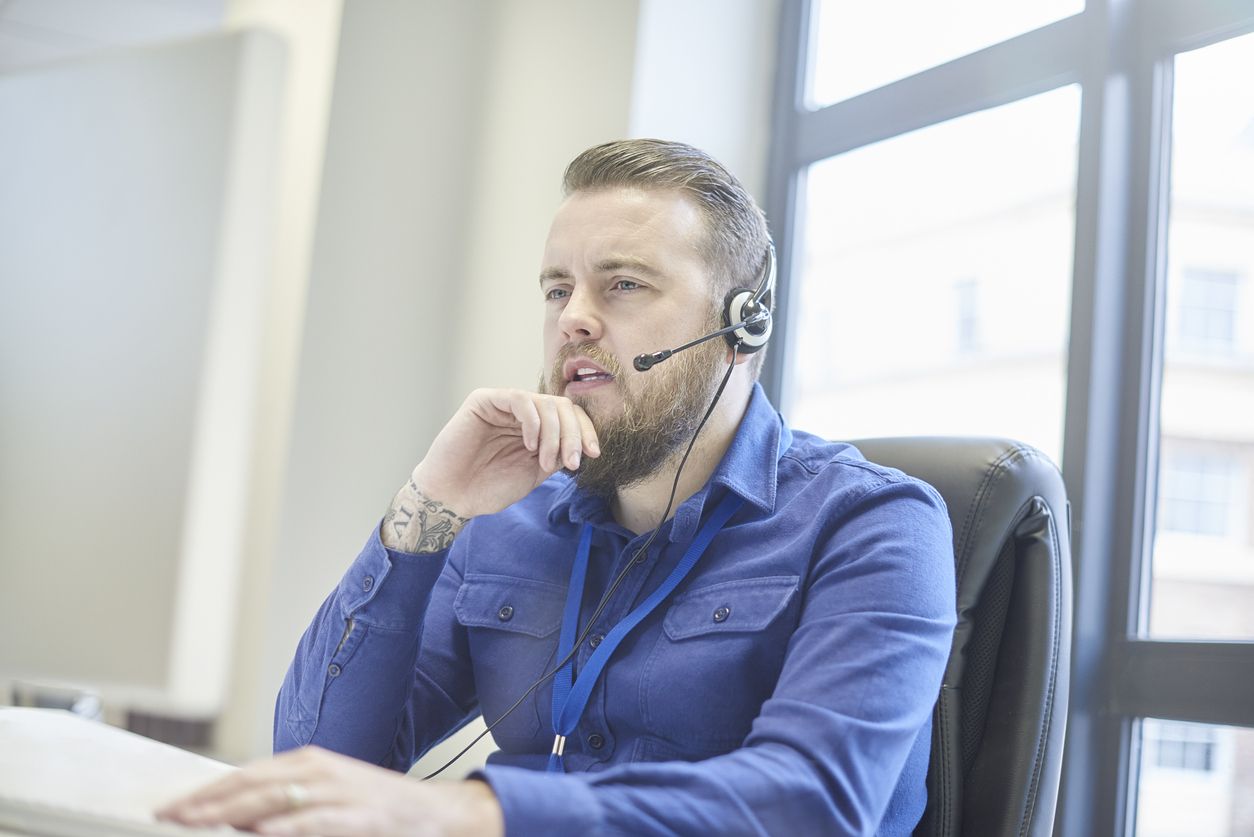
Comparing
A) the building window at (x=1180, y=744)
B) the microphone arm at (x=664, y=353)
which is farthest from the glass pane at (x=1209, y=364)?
the microphone arm at (x=664, y=353)

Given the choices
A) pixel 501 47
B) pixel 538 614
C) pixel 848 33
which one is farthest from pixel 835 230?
pixel 538 614

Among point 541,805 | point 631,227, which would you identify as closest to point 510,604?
point 631,227

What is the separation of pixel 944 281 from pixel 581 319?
1068 millimetres

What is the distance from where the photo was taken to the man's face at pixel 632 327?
1454 mm

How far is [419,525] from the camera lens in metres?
1.38

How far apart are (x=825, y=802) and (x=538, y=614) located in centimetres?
58

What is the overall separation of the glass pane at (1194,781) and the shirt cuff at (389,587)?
1.10m

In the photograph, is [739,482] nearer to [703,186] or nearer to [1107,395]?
[703,186]

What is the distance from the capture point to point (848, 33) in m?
2.55

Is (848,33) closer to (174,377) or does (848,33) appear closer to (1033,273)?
(1033,273)

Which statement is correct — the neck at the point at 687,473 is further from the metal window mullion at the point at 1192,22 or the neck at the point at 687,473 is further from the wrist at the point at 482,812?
the metal window mullion at the point at 1192,22

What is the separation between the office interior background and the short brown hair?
638 mm

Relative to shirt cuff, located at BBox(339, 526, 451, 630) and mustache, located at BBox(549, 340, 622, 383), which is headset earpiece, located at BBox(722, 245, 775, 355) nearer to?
mustache, located at BBox(549, 340, 622, 383)

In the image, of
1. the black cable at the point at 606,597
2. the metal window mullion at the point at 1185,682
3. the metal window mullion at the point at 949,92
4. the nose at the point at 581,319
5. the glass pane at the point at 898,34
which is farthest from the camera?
the glass pane at the point at 898,34
